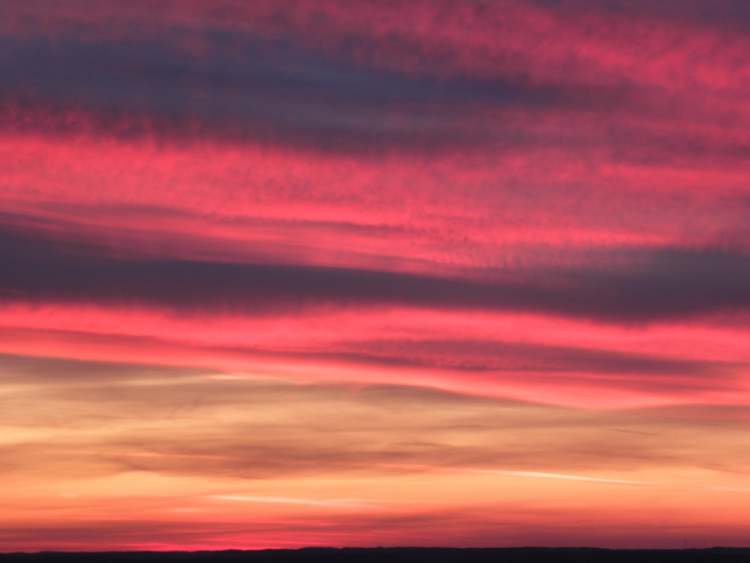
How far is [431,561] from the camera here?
3125 inches

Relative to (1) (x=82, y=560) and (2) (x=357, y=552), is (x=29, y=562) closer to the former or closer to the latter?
(1) (x=82, y=560)

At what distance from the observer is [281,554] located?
82000 mm

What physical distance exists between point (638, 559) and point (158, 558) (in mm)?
26437

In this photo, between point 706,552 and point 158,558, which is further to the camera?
point 706,552

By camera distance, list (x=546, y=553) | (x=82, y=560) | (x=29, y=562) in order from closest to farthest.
Result: 1. (x=29, y=562)
2. (x=82, y=560)
3. (x=546, y=553)

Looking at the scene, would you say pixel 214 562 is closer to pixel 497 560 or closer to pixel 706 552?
pixel 497 560

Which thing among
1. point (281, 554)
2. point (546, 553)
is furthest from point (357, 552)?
point (546, 553)

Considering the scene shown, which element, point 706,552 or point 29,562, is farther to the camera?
point 706,552

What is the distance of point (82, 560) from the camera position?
7856 centimetres

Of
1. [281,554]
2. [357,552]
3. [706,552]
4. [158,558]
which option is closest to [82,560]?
[158,558]

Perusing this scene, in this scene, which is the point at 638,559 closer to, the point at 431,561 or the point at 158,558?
the point at 431,561

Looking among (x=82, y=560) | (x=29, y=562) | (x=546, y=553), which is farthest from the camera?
(x=546, y=553)

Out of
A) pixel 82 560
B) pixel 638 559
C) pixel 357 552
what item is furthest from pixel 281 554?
pixel 638 559

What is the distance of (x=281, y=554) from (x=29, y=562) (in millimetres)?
15174
